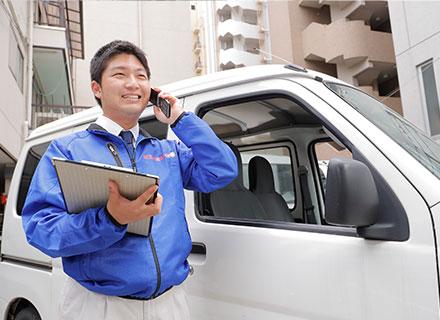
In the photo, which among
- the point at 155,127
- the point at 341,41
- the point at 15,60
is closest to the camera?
the point at 155,127

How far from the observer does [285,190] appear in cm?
301

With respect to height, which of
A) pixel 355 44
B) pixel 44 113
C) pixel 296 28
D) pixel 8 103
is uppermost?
pixel 296 28

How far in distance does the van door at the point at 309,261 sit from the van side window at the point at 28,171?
1.48m

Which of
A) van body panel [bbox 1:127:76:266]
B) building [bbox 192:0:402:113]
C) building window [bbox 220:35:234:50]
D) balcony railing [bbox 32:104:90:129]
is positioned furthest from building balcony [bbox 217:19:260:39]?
van body panel [bbox 1:127:76:266]

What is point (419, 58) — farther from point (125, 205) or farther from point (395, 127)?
point (125, 205)

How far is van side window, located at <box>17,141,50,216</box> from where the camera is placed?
2873mm

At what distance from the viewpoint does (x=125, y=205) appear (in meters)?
1.14

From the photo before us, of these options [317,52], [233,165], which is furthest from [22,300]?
[317,52]

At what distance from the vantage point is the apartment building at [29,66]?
24.2 feet

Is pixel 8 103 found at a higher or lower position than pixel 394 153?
higher

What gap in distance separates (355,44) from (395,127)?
483 inches

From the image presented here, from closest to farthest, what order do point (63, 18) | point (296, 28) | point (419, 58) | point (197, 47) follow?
point (419, 58)
point (63, 18)
point (296, 28)
point (197, 47)

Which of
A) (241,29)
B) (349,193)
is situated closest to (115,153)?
(349,193)

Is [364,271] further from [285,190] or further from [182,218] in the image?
[285,190]
